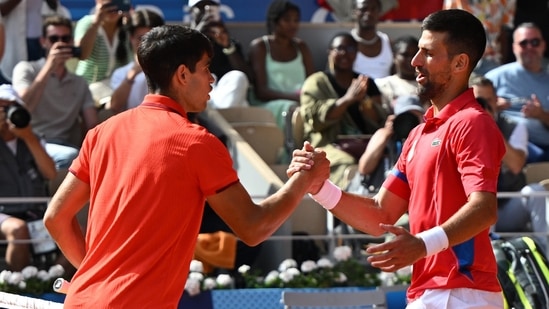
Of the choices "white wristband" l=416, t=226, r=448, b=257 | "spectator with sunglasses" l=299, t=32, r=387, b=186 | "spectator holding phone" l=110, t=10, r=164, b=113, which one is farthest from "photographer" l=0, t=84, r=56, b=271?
"white wristband" l=416, t=226, r=448, b=257

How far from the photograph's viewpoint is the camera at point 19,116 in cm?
861

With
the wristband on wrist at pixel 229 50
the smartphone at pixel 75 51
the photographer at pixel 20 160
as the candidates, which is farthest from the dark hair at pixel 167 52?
the wristband on wrist at pixel 229 50

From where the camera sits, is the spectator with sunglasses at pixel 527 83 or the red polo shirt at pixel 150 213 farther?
the spectator with sunglasses at pixel 527 83

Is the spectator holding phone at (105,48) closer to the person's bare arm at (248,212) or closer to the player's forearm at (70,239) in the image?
the player's forearm at (70,239)

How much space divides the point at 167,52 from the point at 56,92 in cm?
576

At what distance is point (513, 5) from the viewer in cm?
1258

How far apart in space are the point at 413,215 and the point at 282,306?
11.4 ft

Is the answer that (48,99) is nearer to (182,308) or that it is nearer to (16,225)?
(16,225)

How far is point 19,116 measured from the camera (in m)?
8.62

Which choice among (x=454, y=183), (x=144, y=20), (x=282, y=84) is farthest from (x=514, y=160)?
(x=454, y=183)

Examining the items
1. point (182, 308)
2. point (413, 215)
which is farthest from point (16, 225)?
point (413, 215)

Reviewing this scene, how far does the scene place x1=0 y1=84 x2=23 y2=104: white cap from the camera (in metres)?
8.79

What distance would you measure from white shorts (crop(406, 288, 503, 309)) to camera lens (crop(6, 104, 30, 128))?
4812 millimetres

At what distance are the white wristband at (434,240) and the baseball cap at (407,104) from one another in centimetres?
497
